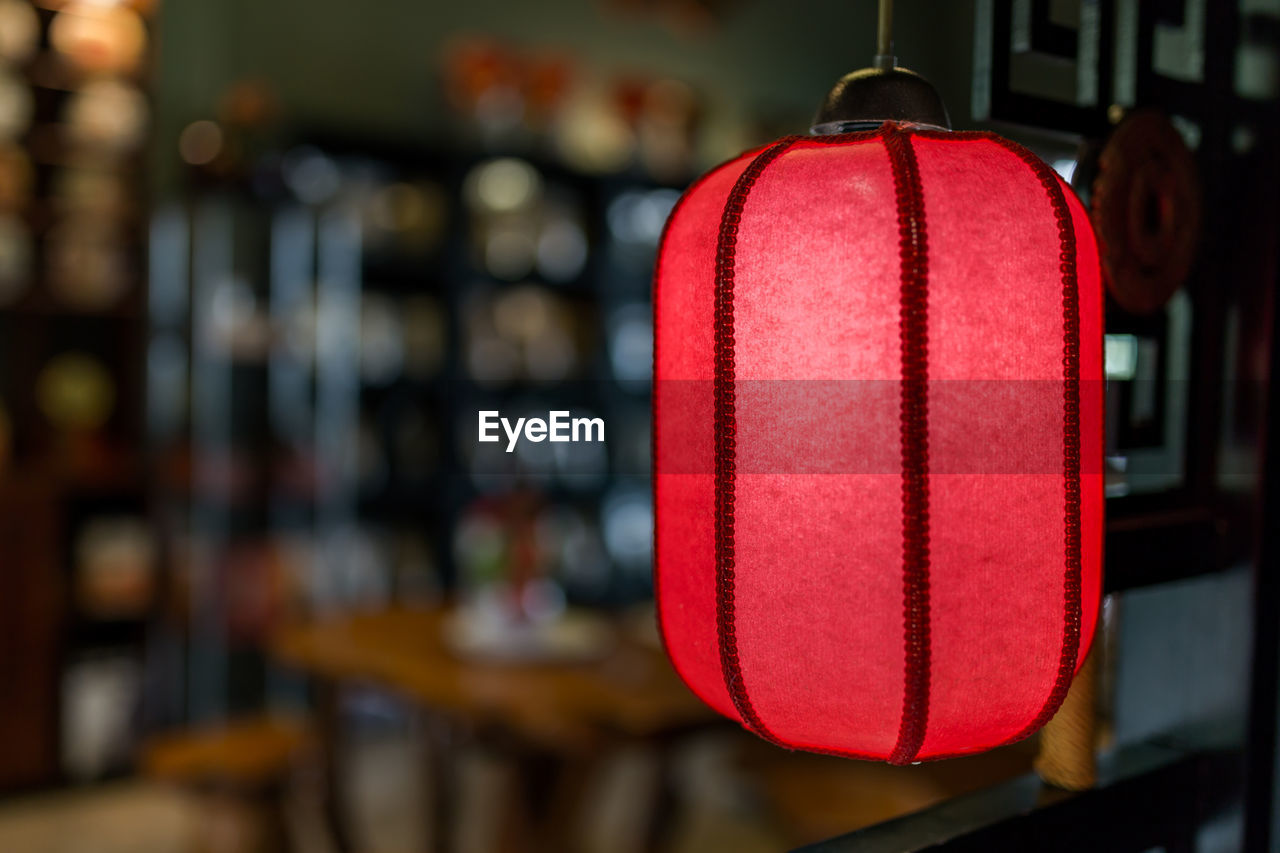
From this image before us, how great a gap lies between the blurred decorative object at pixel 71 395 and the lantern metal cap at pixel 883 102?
389 cm

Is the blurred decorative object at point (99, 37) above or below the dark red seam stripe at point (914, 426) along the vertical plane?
above

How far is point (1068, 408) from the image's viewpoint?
0.67m

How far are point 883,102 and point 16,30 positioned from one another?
3.99 meters

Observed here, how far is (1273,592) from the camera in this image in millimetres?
1197

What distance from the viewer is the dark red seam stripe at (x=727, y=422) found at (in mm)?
660

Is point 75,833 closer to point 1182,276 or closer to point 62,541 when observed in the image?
point 62,541

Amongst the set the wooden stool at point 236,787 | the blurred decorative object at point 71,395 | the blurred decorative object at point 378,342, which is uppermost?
the blurred decorative object at point 378,342

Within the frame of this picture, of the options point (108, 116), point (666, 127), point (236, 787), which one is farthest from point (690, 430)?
point (666, 127)

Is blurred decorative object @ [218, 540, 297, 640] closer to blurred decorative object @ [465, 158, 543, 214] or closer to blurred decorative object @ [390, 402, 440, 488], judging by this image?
blurred decorative object @ [390, 402, 440, 488]

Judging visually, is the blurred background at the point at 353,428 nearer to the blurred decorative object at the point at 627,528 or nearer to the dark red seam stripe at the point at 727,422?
the blurred decorative object at the point at 627,528

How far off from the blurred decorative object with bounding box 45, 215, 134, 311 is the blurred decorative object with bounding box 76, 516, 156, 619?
827 millimetres

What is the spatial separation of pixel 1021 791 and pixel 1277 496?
46 cm

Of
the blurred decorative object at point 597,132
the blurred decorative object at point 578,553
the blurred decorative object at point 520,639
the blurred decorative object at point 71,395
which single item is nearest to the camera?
the blurred decorative object at point 520,639

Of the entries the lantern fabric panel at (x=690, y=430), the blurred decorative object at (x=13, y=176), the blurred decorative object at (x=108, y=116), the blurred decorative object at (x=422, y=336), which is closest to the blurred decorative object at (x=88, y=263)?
the blurred decorative object at (x=13, y=176)
